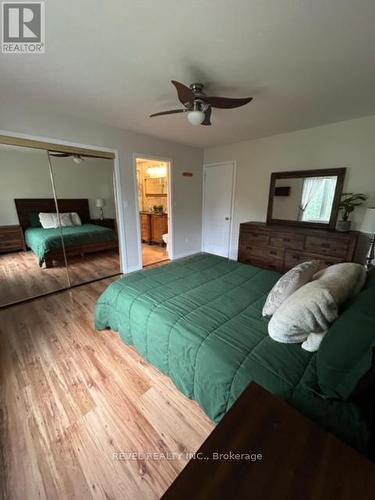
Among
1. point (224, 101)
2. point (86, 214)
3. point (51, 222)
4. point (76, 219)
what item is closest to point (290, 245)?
point (224, 101)

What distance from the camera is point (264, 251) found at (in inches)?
139

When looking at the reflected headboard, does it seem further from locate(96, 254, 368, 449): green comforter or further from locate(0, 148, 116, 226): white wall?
locate(96, 254, 368, 449): green comforter

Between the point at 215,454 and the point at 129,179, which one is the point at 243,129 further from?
the point at 215,454

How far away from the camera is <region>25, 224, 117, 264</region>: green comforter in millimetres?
3057

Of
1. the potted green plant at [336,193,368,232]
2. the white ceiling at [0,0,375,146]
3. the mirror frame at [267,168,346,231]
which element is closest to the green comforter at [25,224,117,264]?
the white ceiling at [0,0,375,146]

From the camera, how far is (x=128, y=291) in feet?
6.27

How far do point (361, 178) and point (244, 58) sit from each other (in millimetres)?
2429

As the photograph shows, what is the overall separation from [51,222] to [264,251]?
11.1 ft

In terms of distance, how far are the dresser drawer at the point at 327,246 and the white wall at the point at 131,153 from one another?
98.9 inches

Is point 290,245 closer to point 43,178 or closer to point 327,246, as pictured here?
point 327,246

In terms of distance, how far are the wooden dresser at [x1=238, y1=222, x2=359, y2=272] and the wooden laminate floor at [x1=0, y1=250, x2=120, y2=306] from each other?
8.02 feet

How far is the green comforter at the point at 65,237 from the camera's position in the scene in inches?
120

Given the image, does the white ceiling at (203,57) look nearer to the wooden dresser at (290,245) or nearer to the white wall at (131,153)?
the white wall at (131,153)

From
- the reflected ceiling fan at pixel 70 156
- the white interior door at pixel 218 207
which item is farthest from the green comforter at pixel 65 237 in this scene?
the white interior door at pixel 218 207
